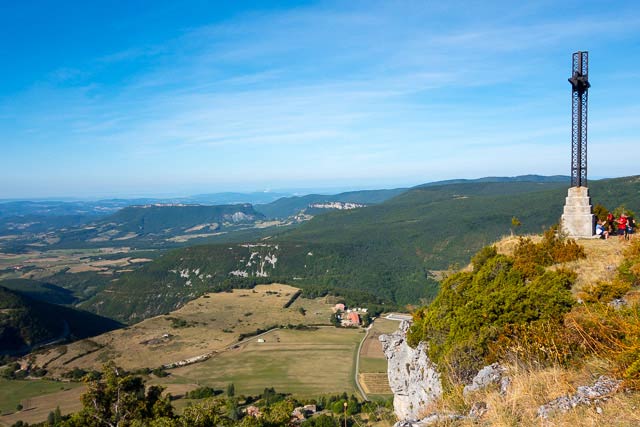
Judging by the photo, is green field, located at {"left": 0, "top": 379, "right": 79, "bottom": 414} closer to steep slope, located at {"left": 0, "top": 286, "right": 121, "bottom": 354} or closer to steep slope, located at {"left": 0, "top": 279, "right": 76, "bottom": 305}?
steep slope, located at {"left": 0, "top": 286, "right": 121, "bottom": 354}

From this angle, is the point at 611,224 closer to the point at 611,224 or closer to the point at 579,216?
the point at 611,224

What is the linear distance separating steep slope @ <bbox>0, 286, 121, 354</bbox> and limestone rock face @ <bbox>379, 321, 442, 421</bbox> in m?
97.3

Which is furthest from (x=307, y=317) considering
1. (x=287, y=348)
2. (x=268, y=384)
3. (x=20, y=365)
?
(x=20, y=365)

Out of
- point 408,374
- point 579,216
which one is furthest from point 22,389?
point 579,216

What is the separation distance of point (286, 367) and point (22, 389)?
40712 millimetres

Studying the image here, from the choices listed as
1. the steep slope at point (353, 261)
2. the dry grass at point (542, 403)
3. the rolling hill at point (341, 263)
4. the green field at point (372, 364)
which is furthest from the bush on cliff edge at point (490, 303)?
the rolling hill at point (341, 263)

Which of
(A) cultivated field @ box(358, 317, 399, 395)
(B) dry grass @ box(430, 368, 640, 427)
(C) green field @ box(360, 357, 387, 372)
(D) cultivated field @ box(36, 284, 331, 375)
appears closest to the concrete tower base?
(B) dry grass @ box(430, 368, 640, 427)

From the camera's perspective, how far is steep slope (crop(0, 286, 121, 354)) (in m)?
88.2

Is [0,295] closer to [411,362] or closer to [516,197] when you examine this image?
[411,362]

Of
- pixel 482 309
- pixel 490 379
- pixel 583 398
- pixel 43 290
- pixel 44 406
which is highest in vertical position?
pixel 583 398

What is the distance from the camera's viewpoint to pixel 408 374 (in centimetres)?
1892

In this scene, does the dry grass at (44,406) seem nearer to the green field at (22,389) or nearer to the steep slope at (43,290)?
the green field at (22,389)

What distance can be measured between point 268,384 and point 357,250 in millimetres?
129282

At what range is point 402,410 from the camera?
1933 cm
